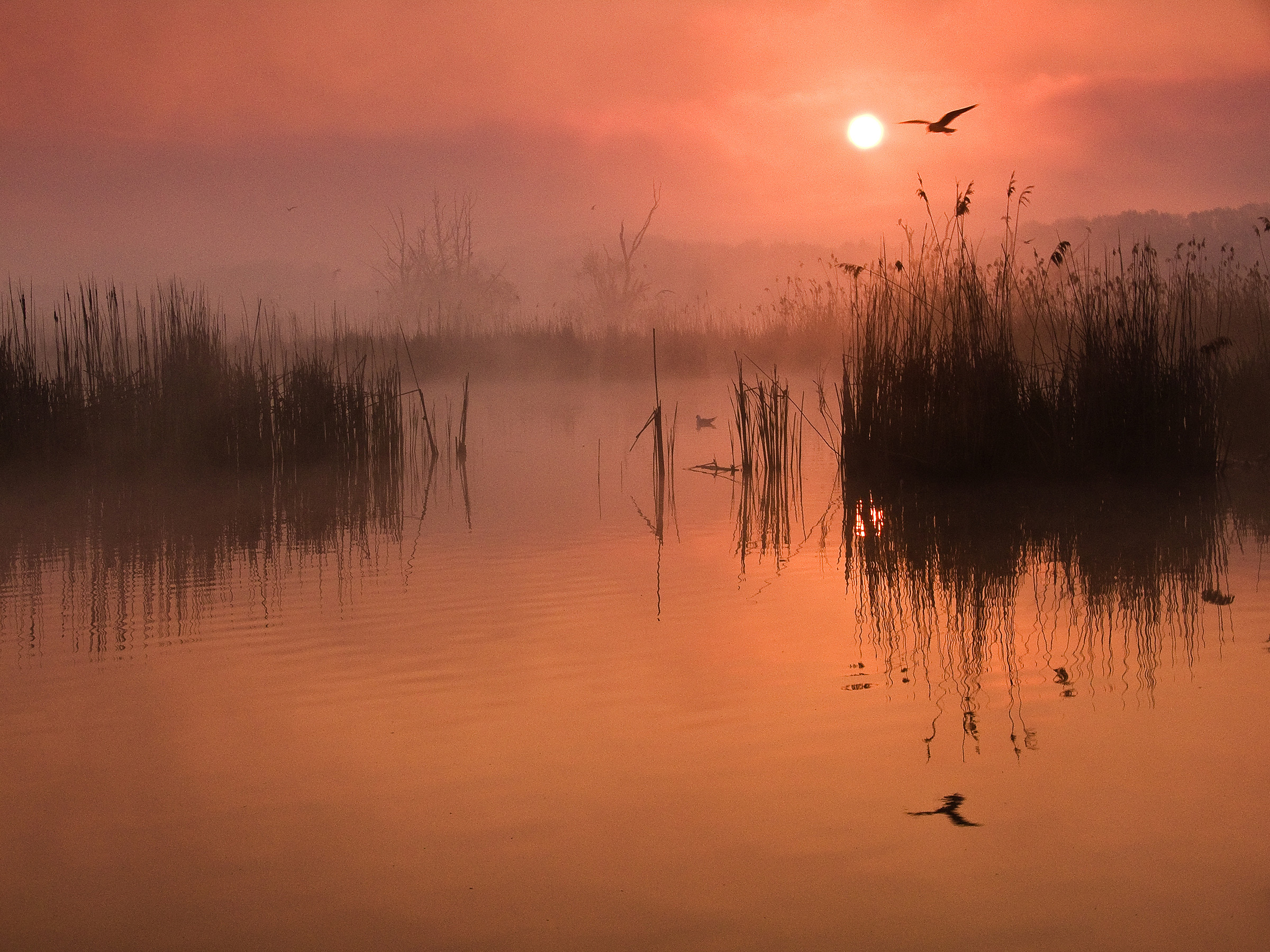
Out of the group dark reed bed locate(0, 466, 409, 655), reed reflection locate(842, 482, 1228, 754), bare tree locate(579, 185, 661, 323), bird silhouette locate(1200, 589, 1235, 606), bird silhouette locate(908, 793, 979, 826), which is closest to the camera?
bird silhouette locate(908, 793, 979, 826)

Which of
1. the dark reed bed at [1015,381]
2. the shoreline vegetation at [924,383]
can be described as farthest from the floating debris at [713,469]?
the dark reed bed at [1015,381]

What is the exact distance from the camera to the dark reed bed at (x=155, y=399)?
530 cm

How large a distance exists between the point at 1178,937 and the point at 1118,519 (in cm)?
265

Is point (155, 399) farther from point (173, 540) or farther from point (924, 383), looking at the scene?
point (924, 383)

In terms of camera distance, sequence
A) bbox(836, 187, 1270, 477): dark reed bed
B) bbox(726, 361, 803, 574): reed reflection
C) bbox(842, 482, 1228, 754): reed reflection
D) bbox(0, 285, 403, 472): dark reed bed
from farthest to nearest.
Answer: bbox(0, 285, 403, 472): dark reed bed, bbox(836, 187, 1270, 477): dark reed bed, bbox(726, 361, 803, 574): reed reflection, bbox(842, 482, 1228, 754): reed reflection

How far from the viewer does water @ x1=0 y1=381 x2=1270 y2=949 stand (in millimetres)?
1152

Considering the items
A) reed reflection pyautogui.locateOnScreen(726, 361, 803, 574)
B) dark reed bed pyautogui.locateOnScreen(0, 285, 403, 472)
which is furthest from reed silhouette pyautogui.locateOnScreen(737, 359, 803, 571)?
dark reed bed pyautogui.locateOnScreen(0, 285, 403, 472)

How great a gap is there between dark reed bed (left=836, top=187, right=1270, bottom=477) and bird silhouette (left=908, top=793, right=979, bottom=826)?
2948 mm

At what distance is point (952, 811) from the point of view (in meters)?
1.35

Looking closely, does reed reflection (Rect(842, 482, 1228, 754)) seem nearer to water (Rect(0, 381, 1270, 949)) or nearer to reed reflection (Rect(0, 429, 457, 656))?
water (Rect(0, 381, 1270, 949))

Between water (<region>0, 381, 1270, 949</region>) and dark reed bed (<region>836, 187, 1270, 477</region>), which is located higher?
dark reed bed (<region>836, 187, 1270, 477</region>)

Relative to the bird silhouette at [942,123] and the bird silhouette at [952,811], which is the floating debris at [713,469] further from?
the bird silhouette at [952,811]

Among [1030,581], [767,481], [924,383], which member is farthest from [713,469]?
[1030,581]

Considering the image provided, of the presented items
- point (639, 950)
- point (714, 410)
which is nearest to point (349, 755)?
point (639, 950)
